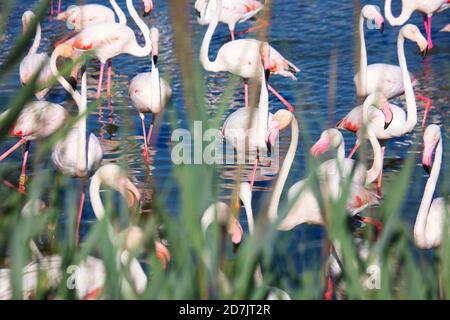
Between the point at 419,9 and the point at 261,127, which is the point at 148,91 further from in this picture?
the point at 419,9

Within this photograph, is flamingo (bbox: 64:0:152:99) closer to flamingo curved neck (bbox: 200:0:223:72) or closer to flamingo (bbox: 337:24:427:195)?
flamingo curved neck (bbox: 200:0:223:72)

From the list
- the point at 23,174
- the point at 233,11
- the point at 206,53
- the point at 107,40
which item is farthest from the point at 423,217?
the point at 233,11

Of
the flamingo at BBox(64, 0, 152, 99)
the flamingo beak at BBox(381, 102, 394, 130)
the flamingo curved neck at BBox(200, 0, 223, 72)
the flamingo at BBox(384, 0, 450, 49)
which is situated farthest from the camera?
the flamingo at BBox(384, 0, 450, 49)

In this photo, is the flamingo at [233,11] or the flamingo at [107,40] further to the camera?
the flamingo at [233,11]

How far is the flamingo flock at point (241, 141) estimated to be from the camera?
6.91ft

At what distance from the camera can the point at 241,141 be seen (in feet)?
8.83

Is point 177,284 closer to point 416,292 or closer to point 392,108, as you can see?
point 416,292

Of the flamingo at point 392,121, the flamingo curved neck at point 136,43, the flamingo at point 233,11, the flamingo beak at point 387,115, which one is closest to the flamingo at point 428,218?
the flamingo beak at point 387,115

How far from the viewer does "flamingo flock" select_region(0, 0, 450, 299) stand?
2107 mm

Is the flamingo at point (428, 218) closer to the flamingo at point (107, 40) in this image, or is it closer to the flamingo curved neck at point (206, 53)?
the flamingo curved neck at point (206, 53)

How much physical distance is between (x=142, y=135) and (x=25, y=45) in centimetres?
650

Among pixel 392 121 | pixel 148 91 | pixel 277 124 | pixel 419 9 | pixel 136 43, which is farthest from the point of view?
pixel 419 9

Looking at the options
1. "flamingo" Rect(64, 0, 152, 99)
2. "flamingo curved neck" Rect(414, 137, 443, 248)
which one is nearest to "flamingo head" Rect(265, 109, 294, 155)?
Answer: "flamingo curved neck" Rect(414, 137, 443, 248)

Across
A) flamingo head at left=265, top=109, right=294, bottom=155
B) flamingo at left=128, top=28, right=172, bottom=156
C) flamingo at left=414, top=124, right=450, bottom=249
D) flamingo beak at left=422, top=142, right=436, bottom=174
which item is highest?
flamingo at left=128, top=28, right=172, bottom=156
